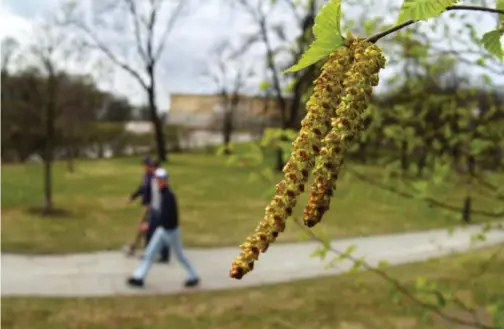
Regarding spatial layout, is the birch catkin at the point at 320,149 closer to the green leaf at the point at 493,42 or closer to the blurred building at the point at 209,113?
the green leaf at the point at 493,42

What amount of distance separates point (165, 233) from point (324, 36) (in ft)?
22.6

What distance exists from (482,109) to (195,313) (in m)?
3.60

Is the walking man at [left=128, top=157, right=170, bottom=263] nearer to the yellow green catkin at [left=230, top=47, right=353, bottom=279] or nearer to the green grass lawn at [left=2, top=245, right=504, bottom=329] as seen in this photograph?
the green grass lawn at [left=2, top=245, right=504, bottom=329]

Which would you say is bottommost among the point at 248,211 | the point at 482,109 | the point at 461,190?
the point at 248,211

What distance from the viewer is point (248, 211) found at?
546 inches

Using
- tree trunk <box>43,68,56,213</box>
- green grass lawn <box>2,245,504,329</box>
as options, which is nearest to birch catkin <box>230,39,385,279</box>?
green grass lawn <box>2,245,504,329</box>

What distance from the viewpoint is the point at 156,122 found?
22.2 metres

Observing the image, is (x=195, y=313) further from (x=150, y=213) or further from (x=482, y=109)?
(x=482, y=109)

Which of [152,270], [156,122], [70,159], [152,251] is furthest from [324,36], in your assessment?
[156,122]

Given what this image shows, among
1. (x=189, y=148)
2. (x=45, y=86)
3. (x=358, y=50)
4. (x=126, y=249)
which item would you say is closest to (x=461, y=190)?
(x=358, y=50)

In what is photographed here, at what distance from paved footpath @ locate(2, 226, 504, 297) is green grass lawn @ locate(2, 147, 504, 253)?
0.45 m

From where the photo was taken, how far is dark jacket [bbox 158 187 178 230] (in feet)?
22.9

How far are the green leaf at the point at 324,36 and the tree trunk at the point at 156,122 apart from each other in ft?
64.0

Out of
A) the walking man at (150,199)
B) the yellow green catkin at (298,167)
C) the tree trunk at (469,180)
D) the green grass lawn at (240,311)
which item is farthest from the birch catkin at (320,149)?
the walking man at (150,199)
